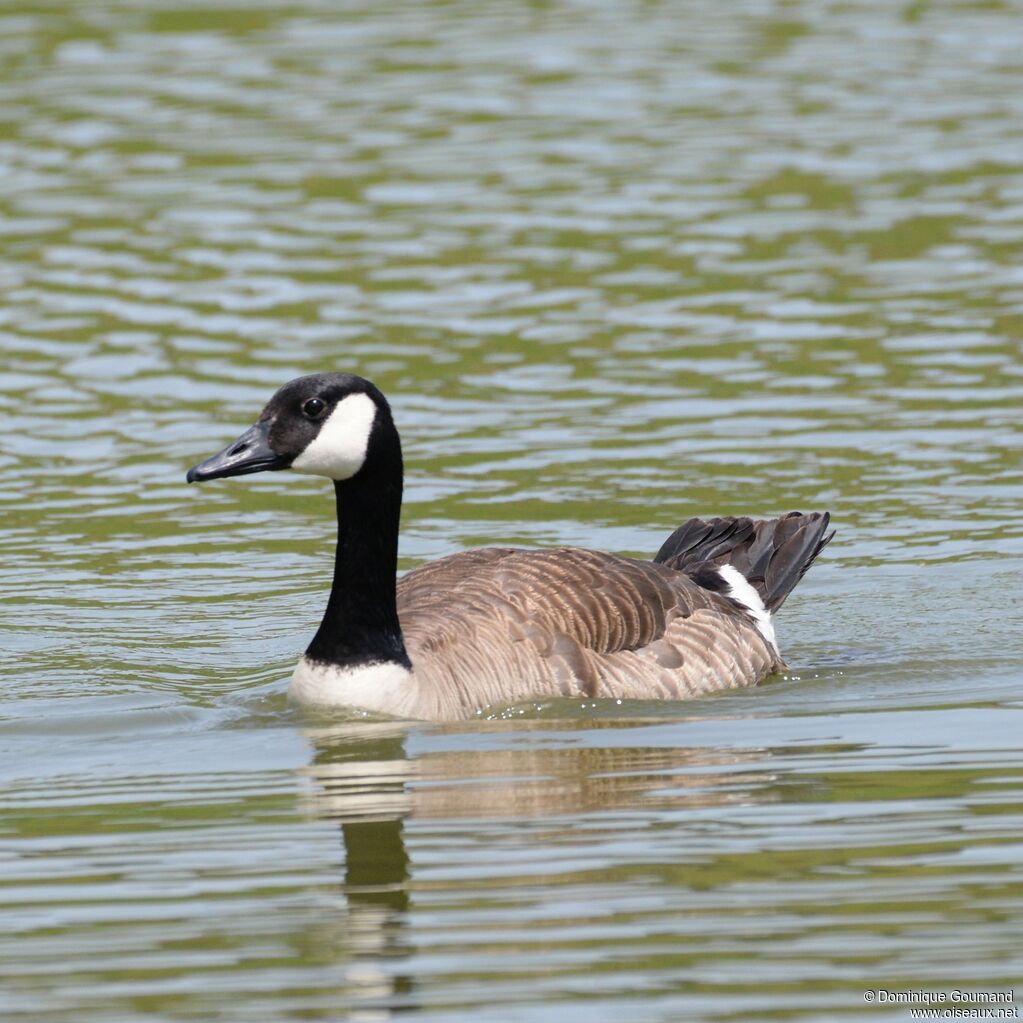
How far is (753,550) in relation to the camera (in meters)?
13.1

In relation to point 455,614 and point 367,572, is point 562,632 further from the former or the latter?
point 367,572

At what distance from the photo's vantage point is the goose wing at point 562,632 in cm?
1111

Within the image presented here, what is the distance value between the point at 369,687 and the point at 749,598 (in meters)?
2.85

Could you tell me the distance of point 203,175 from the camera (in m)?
23.2

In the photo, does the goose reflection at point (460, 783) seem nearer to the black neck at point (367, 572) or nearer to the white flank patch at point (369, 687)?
the white flank patch at point (369, 687)

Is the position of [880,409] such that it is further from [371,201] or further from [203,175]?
[203,175]

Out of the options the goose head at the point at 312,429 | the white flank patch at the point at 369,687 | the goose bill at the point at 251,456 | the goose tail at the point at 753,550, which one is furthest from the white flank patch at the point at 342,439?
the goose tail at the point at 753,550

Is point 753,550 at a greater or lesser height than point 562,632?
lesser

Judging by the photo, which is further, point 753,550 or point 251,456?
point 753,550

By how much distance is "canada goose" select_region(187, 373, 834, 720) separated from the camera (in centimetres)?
1084

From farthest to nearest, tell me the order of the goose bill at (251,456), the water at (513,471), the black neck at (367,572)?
the black neck at (367,572) < the goose bill at (251,456) < the water at (513,471)

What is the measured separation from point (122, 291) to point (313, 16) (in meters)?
11.7

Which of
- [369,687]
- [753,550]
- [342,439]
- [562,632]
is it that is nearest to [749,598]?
[753,550]

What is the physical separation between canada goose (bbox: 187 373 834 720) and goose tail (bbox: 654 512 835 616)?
22.8 inches
